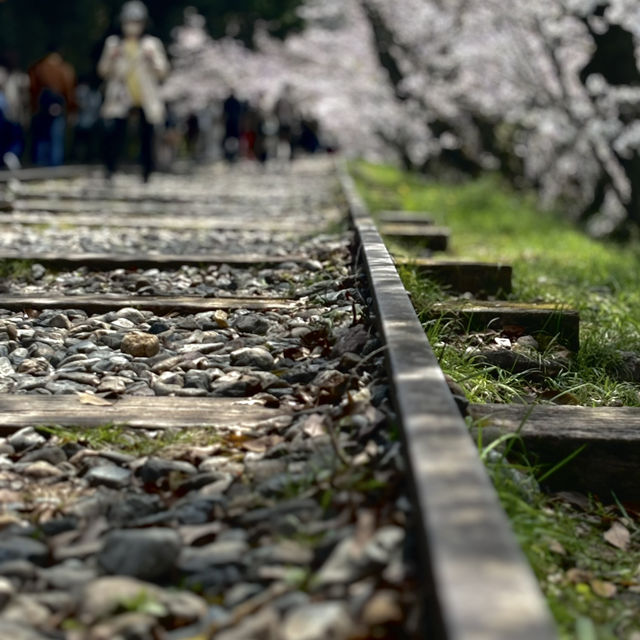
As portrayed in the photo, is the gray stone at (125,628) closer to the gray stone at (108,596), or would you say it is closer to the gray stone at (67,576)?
the gray stone at (108,596)

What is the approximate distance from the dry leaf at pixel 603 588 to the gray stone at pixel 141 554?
3.07 feet

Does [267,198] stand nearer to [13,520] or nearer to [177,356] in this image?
[177,356]

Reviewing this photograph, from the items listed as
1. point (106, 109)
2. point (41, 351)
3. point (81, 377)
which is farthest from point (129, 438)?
point (106, 109)

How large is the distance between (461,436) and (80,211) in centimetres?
744

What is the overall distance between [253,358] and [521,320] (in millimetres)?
1309

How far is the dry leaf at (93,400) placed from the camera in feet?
9.56

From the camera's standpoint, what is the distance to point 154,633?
65.1 inches

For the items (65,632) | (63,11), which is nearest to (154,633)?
(65,632)

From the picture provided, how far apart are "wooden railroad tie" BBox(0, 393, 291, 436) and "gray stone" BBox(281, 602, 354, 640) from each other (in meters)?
1.12

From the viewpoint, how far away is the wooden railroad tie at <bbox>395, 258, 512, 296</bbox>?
516 centimetres

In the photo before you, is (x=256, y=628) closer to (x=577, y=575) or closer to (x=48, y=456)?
(x=577, y=575)

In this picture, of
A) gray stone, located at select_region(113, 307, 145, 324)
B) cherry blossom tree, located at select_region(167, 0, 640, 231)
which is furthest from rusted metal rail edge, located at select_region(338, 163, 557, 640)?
cherry blossom tree, located at select_region(167, 0, 640, 231)

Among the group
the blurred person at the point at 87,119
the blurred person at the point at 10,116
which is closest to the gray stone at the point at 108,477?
the blurred person at the point at 10,116

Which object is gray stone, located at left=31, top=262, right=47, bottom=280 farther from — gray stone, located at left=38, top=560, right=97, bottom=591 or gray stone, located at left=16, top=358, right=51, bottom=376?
gray stone, located at left=38, top=560, right=97, bottom=591
